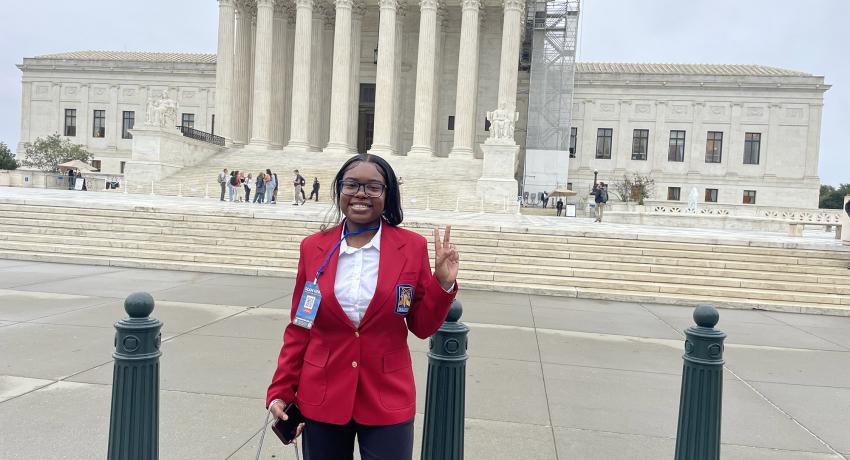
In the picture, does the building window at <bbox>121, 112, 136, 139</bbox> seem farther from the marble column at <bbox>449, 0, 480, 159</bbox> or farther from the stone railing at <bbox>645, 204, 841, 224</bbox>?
the stone railing at <bbox>645, 204, 841, 224</bbox>

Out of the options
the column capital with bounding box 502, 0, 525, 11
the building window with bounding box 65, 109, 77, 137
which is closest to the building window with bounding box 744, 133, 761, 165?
the column capital with bounding box 502, 0, 525, 11

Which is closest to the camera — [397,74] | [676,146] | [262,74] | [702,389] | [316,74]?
[702,389]

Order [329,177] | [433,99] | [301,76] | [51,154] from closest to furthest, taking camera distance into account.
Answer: [329,177] → [301,76] → [433,99] → [51,154]

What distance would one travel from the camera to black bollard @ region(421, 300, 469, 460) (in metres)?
3.20

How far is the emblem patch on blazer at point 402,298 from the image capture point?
2662 mm

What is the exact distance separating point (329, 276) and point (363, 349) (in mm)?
347

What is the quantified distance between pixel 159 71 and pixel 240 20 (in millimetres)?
15908

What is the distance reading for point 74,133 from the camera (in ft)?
194

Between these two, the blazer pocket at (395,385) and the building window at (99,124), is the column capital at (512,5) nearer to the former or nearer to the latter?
the building window at (99,124)

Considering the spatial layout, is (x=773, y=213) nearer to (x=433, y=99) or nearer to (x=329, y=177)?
(x=433, y=99)

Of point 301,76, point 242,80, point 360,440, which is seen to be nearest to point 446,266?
point 360,440

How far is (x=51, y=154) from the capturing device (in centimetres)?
5244

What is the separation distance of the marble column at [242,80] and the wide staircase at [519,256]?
3003 centimetres

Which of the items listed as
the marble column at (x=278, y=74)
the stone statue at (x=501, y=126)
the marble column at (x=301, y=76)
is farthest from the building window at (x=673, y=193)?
the marble column at (x=278, y=74)
